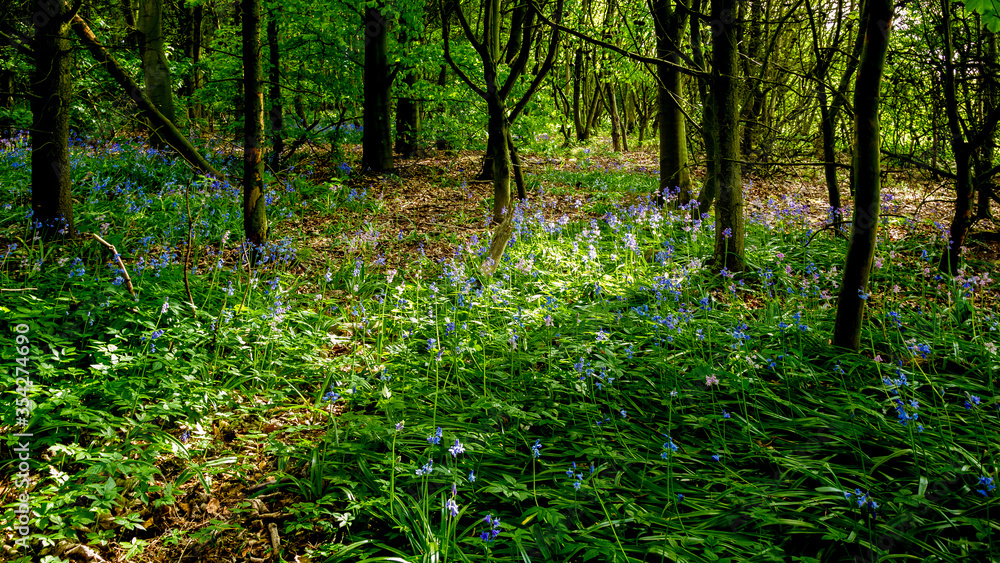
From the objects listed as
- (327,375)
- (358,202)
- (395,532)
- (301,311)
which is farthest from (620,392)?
(358,202)

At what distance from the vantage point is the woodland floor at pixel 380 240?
2.30m

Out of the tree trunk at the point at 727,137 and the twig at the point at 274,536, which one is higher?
the tree trunk at the point at 727,137

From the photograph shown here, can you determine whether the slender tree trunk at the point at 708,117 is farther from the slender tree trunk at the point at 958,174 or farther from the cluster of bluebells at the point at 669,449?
the cluster of bluebells at the point at 669,449

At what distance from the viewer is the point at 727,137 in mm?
4746

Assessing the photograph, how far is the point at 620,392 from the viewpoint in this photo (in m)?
3.18

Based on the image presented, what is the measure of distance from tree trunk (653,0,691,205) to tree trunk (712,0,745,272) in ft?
5.66

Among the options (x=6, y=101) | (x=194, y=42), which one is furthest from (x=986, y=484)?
(x=194, y=42)

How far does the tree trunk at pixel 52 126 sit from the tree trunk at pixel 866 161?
6.20 meters

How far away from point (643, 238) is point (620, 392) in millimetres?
3408

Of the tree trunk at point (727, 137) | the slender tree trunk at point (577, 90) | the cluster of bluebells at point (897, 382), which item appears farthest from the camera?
the slender tree trunk at point (577, 90)

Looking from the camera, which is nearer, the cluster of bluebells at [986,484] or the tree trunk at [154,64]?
the cluster of bluebells at [986,484]

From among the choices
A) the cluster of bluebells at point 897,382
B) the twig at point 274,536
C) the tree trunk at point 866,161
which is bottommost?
the twig at point 274,536

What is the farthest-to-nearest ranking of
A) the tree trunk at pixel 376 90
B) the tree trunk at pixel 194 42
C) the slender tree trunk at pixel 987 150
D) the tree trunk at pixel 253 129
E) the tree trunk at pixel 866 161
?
the tree trunk at pixel 194 42 → the tree trunk at pixel 376 90 → the slender tree trunk at pixel 987 150 → the tree trunk at pixel 253 129 → the tree trunk at pixel 866 161

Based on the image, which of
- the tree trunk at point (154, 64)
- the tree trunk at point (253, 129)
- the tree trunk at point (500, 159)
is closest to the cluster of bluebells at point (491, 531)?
the tree trunk at point (253, 129)
